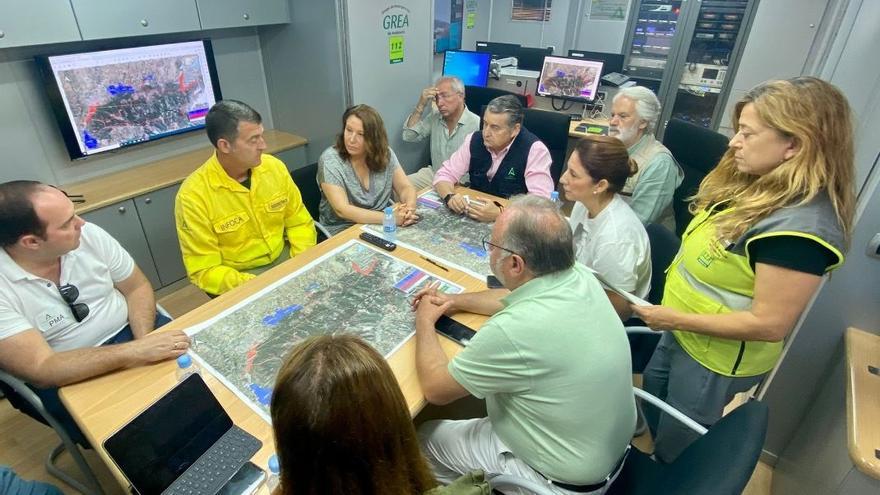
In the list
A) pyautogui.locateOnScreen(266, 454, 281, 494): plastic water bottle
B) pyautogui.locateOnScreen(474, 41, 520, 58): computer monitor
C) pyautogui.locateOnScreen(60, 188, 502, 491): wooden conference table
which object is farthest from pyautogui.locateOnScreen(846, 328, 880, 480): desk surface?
pyautogui.locateOnScreen(474, 41, 520, 58): computer monitor

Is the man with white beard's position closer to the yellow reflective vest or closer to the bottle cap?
the yellow reflective vest

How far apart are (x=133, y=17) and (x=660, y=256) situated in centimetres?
300

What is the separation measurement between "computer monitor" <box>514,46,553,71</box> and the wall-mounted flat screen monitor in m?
2.77

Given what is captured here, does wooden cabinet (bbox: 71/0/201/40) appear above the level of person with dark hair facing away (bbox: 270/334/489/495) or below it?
above

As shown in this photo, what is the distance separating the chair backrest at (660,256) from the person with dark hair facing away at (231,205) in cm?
170

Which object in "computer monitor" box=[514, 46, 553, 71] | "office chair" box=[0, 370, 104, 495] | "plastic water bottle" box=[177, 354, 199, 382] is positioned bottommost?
"office chair" box=[0, 370, 104, 495]

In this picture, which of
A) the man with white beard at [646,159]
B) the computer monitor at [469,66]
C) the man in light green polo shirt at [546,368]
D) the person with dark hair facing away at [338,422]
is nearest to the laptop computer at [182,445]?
the person with dark hair facing away at [338,422]

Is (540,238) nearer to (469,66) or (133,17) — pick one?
(133,17)

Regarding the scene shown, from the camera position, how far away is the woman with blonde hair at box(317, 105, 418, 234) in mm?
A: 2246

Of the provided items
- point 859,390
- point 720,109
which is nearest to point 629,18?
point 720,109

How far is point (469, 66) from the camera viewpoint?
4.05 m

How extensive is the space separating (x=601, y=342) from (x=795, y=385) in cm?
126

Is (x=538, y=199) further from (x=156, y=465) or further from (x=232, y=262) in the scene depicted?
(x=232, y=262)

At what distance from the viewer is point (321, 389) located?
27.3 inches
